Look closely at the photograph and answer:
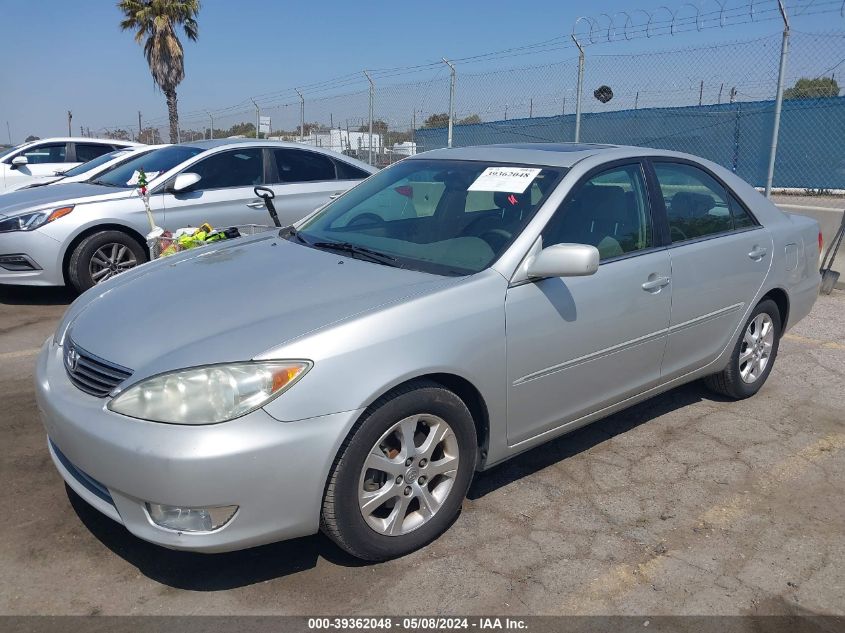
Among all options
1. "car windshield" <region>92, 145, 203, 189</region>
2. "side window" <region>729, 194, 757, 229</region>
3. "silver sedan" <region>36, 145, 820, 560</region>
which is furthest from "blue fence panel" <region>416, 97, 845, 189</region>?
"silver sedan" <region>36, 145, 820, 560</region>

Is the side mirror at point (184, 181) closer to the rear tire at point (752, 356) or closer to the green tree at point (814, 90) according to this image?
the rear tire at point (752, 356)

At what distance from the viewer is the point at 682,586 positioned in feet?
9.12

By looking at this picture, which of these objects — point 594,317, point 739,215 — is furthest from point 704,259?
point 594,317

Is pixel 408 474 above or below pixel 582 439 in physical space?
above

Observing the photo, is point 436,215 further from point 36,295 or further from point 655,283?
point 36,295

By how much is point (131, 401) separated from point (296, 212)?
5138mm

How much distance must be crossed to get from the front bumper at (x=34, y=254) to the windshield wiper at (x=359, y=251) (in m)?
3.90

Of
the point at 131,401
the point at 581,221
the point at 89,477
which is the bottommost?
the point at 89,477

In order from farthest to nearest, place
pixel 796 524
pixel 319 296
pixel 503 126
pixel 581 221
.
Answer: pixel 503 126 → pixel 581 221 → pixel 796 524 → pixel 319 296

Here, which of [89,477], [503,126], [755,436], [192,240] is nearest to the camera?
[89,477]

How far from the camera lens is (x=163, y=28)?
2541 cm

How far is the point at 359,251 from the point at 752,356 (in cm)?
275

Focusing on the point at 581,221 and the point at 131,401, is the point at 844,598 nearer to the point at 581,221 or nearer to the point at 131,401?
→ the point at 581,221

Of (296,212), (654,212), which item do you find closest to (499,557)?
(654,212)
